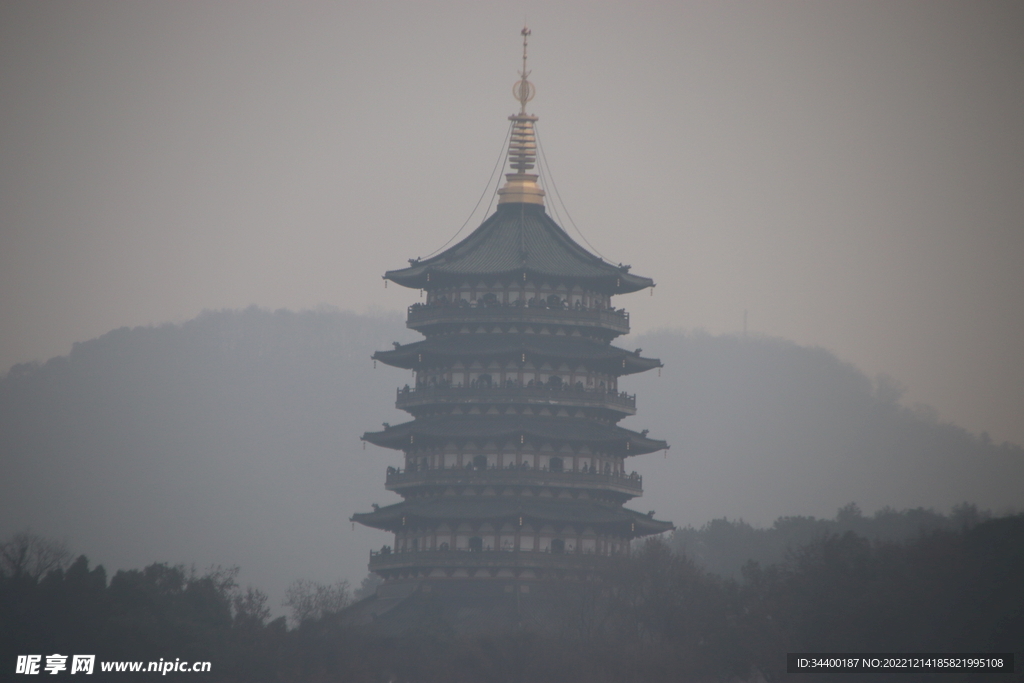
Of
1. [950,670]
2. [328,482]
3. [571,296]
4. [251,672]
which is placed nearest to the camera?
[950,670]

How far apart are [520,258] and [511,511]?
12.5 m

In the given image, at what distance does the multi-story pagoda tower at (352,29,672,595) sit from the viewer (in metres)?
80.4

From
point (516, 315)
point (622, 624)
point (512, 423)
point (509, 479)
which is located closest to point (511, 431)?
point (512, 423)

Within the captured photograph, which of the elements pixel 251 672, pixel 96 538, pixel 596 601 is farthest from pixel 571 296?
pixel 96 538

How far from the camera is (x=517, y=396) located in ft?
269

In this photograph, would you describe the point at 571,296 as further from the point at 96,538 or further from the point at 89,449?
the point at 89,449

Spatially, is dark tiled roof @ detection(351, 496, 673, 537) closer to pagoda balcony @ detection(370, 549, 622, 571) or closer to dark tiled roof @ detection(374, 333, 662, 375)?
pagoda balcony @ detection(370, 549, 622, 571)

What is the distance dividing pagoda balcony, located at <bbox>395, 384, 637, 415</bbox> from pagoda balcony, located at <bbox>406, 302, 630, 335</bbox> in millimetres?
3185

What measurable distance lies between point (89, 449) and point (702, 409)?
2677 inches

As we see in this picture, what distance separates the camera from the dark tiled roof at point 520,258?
83.4m

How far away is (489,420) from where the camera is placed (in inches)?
3241

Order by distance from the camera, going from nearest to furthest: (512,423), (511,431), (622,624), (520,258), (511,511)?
1. (622,624)
2. (511,511)
3. (511,431)
4. (512,423)
5. (520,258)

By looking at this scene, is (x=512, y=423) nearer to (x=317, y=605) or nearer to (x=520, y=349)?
(x=520, y=349)

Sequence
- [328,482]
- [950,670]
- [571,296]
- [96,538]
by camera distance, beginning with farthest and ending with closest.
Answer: [328,482] < [96,538] < [571,296] < [950,670]
